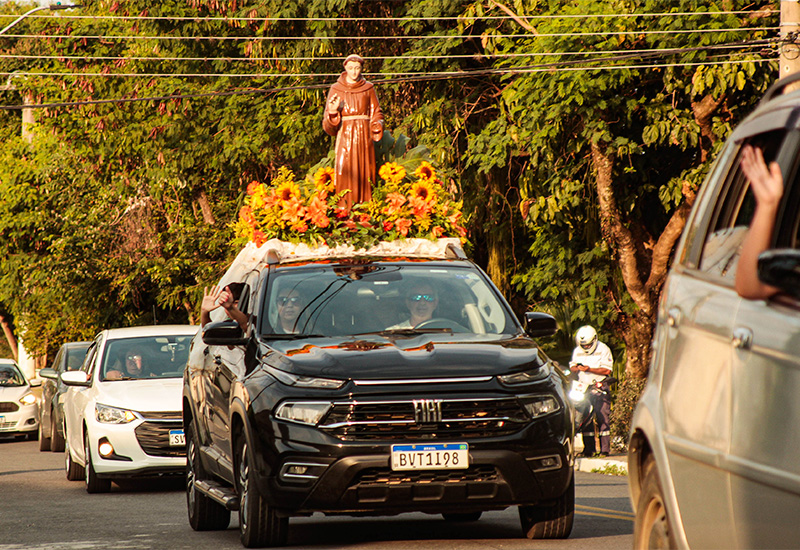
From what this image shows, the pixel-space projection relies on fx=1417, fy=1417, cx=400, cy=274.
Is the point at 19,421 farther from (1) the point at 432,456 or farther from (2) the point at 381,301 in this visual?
(1) the point at 432,456

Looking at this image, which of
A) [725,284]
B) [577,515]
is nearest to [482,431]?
[577,515]

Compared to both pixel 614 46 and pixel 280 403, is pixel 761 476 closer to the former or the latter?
pixel 280 403

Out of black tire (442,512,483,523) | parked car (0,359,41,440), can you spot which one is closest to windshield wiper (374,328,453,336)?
black tire (442,512,483,523)

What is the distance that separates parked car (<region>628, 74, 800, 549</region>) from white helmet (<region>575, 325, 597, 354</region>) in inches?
513

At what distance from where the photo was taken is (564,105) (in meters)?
20.6

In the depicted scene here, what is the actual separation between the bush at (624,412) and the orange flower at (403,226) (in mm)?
8064

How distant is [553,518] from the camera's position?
8734 millimetres

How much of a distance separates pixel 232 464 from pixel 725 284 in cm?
523

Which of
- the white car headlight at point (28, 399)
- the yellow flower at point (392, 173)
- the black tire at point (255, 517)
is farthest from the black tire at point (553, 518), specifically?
the white car headlight at point (28, 399)

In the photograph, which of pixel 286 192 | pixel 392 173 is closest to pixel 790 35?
→ pixel 392 173

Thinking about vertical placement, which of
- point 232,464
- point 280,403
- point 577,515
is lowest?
point 577,515

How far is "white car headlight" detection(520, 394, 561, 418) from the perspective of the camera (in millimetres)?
8241

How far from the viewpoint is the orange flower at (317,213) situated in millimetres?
11789

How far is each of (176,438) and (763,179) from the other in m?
10.8
